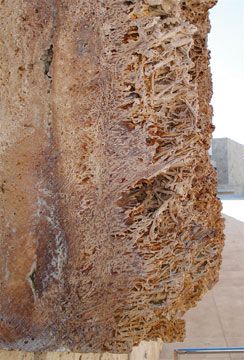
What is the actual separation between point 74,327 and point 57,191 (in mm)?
394

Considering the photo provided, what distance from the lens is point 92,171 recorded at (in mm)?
1167

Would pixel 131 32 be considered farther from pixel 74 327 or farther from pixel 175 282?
pixel 74 327

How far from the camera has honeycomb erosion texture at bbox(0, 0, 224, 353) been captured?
3.83ft

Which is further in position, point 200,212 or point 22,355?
point 200,212

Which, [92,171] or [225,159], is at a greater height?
[92,171]

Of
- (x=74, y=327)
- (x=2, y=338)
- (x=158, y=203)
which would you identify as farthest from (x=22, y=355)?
(x=158, y=203)

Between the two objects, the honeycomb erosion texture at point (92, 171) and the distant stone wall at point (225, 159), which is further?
the distant stone wall at point (225, 159)

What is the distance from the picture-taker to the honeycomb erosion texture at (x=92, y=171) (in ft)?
3.83

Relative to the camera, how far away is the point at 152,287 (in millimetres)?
1179

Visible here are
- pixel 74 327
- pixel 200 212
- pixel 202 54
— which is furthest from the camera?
pixel 202 54

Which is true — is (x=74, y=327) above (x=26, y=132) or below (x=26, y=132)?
below

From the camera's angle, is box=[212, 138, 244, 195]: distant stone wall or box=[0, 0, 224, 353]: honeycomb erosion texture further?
box=[212, 138, 244, 195]: distant stone wall

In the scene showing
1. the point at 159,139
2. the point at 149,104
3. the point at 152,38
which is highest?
the point at 152,38

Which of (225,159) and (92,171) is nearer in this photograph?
(92,171)
